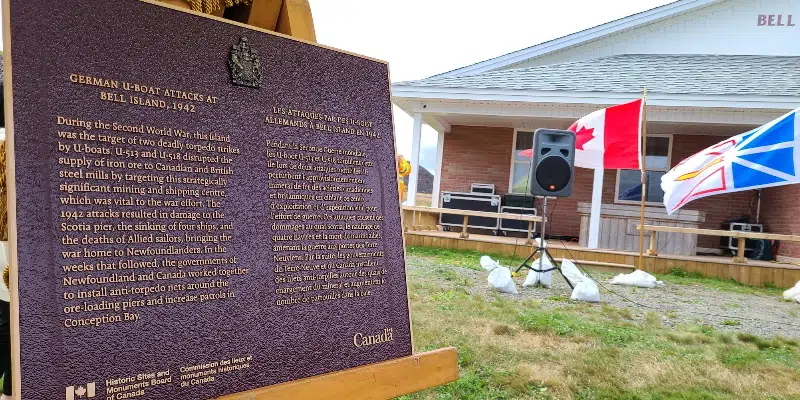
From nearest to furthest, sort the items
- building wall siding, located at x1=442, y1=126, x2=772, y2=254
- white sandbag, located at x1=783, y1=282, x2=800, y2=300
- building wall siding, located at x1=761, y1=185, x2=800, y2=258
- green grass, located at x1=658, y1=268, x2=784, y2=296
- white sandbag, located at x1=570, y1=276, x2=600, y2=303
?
white sandbag, located at x1=570, y1=276, x2=600, y2=303 < white sandbag, located at x1=783, y1=282, x2=800, y2=300 < green grass, located at x1=658, y1=268, x2=784, y2=296 < building wall siding, located at x1=761, y1=185, x2=800, y2=258 < building wall siding, located at x1=442, y1=126, x2=772, y2=254

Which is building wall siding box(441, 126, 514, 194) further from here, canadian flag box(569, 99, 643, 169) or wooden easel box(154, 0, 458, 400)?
wooden easel box(154, 0, 458, 400)

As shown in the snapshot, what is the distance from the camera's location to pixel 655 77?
40.8 feet

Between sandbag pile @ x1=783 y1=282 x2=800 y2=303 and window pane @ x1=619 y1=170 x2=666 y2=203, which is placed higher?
window pane @ x1=619 y1=170 x2=666 y2=203

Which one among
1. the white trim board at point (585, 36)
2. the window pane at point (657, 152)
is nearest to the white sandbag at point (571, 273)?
the window pane at point (657, 152)

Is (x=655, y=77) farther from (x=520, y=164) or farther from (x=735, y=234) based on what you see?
(x=735, y=234)

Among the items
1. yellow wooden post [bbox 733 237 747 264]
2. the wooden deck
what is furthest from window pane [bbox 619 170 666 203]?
yellow wooden post [bbox 733 237 747 264]

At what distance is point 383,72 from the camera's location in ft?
7.51

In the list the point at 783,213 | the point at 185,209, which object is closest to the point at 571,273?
the point at 783,213

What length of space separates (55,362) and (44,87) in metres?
0.70

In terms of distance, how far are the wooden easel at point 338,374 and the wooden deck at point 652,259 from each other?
8.91 m

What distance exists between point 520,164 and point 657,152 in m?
3.20

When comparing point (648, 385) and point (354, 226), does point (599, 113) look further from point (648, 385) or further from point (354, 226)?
point (354, 226)

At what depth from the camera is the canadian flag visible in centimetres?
834

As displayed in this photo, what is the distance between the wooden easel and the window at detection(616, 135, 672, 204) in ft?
40.5
